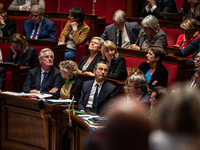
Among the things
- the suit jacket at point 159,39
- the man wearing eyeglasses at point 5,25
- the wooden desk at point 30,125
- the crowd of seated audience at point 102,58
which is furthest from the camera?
the man wearing eyeglasses at point 5,25

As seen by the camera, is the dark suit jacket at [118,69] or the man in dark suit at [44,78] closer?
the dark suit jacket at [118,69]

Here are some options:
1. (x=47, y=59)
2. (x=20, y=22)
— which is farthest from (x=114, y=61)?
(x=20, y=22)

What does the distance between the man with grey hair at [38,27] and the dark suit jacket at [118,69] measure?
1.57 m

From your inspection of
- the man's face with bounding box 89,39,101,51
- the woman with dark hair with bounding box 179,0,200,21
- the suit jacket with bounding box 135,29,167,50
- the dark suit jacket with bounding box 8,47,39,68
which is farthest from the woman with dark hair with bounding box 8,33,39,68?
the woman with dark hair with bounding box 179,0,200,21

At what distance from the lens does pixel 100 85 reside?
3146mm

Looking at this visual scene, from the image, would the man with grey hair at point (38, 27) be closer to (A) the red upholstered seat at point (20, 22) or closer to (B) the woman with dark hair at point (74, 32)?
(B) the woman with dark hair at point (74, 32)

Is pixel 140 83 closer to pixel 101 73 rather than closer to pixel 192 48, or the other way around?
pixel 101 73

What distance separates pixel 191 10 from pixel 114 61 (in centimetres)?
146

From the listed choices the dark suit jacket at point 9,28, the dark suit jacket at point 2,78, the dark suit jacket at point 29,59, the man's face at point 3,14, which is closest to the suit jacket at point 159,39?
the dark suit jacket at point 29,59

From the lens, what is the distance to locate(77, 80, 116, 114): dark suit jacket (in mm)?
3059

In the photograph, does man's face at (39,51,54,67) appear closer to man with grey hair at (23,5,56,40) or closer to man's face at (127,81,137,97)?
man with grey hair at (23,5,56,40)

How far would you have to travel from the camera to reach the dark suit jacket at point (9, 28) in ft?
16.3

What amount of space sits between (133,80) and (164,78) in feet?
1.76

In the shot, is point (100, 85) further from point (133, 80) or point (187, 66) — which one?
point (187, 66)
